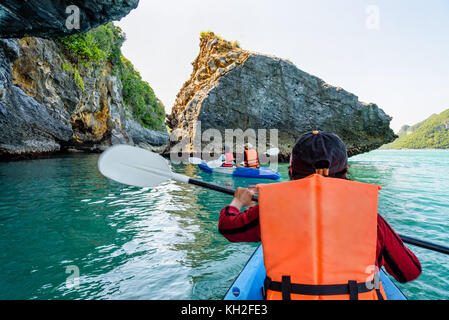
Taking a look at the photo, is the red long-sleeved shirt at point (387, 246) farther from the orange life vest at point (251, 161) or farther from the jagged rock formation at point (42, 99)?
the jagged rock formation at point (42, 99)

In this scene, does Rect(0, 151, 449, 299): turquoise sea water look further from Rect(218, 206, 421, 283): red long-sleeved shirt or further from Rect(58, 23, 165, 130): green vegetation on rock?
Rect(58, 23, 165, 130): green vegetation on rock

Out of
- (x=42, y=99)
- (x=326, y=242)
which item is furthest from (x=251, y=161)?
(x=42, y=99)

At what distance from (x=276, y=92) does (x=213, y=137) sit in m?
6.76

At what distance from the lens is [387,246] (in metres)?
1.13

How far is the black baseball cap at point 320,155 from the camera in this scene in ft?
3.82

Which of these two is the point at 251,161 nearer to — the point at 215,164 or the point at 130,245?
the point at 215,164

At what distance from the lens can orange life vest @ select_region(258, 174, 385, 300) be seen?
1035 millimetres

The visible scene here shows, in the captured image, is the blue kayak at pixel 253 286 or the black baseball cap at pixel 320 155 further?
the blue kayak at pixel 253 286

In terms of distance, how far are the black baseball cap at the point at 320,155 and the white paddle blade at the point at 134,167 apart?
161 centimetres

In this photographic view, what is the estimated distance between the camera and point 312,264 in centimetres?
103

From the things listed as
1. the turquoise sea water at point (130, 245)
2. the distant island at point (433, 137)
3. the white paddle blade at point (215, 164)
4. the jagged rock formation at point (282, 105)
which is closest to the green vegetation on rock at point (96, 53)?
Answer: the jagged rock formation at point (282, 105)

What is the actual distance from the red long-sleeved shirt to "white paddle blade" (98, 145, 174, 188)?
55.6 inches

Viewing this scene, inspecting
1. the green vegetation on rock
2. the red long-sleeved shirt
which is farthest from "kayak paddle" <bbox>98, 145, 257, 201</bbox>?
the green vegetation on rock
